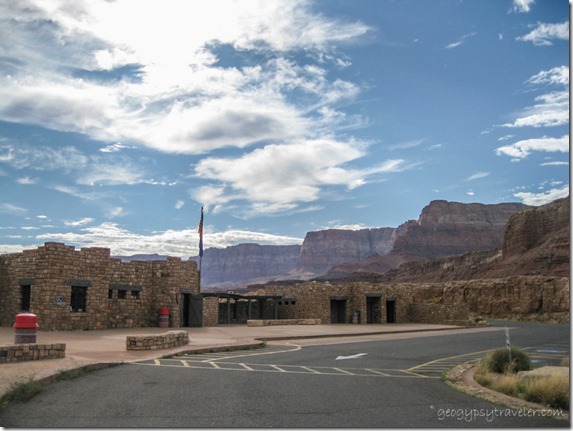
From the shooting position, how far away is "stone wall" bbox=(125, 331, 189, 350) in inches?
675

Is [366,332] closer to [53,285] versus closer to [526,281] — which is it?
[53,285]

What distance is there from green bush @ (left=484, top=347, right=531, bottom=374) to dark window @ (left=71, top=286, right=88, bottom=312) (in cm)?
1961

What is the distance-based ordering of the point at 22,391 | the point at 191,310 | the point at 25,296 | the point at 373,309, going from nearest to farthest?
the point at 22,391 → the point at 25,296 → the point at 191,310 → the point at 373,309

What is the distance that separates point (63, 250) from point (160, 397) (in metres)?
18.2

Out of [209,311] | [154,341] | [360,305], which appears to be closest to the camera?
[154,341]

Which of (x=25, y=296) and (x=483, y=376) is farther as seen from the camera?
(x=25, y=296)

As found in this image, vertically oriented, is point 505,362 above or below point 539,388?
below

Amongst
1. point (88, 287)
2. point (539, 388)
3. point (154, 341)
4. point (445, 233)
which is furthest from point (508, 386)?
point (445, 233)

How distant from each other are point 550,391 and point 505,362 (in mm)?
4732

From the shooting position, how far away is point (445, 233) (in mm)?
182375

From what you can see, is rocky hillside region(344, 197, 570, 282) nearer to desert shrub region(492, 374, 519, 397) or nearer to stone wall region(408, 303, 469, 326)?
stone wall region(408, 303, 469, 326)

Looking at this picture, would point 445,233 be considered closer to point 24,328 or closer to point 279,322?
point 279,322

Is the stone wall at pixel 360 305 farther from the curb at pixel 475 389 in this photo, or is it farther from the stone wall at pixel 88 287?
the curb at pixel 475 389

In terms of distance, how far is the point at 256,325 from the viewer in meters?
35.6
